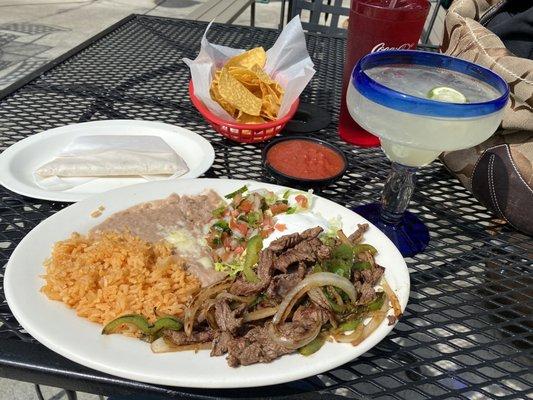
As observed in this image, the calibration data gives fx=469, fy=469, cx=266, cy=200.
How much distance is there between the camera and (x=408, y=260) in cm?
139

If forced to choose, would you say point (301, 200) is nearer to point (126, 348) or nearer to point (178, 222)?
point (178, 222)

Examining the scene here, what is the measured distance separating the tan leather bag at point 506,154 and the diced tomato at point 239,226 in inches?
32.9

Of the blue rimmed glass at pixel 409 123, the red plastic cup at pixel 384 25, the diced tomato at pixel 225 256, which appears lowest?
the diced tomato at pixel 225 256

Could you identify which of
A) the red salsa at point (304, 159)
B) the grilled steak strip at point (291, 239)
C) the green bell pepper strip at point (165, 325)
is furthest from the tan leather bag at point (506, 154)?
the green bell pepper strip at point (165, 325)

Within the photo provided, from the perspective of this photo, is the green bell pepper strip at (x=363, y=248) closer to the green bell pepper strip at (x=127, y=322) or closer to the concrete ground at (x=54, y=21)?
the green bell pepper strip at (x=127, y=322)

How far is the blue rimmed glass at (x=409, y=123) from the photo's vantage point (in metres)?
1.16

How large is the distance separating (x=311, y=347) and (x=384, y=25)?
1.20 m

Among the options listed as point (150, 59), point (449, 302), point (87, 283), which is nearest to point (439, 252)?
point (449, 302)

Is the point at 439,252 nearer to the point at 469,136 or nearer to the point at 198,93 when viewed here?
the point at 469,136

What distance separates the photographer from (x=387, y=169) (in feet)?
5.82

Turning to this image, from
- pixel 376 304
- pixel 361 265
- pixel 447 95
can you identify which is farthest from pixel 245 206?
pixel 447 95

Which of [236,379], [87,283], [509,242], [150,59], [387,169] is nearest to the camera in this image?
[236,379]

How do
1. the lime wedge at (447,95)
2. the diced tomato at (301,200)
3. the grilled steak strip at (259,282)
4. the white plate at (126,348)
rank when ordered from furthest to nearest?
the diced tomato at (301,200), the lime wedge at (447,95), the grilled steak strip at (259,282), the white plate at (126,348)

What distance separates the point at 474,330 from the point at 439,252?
0.30 metres
